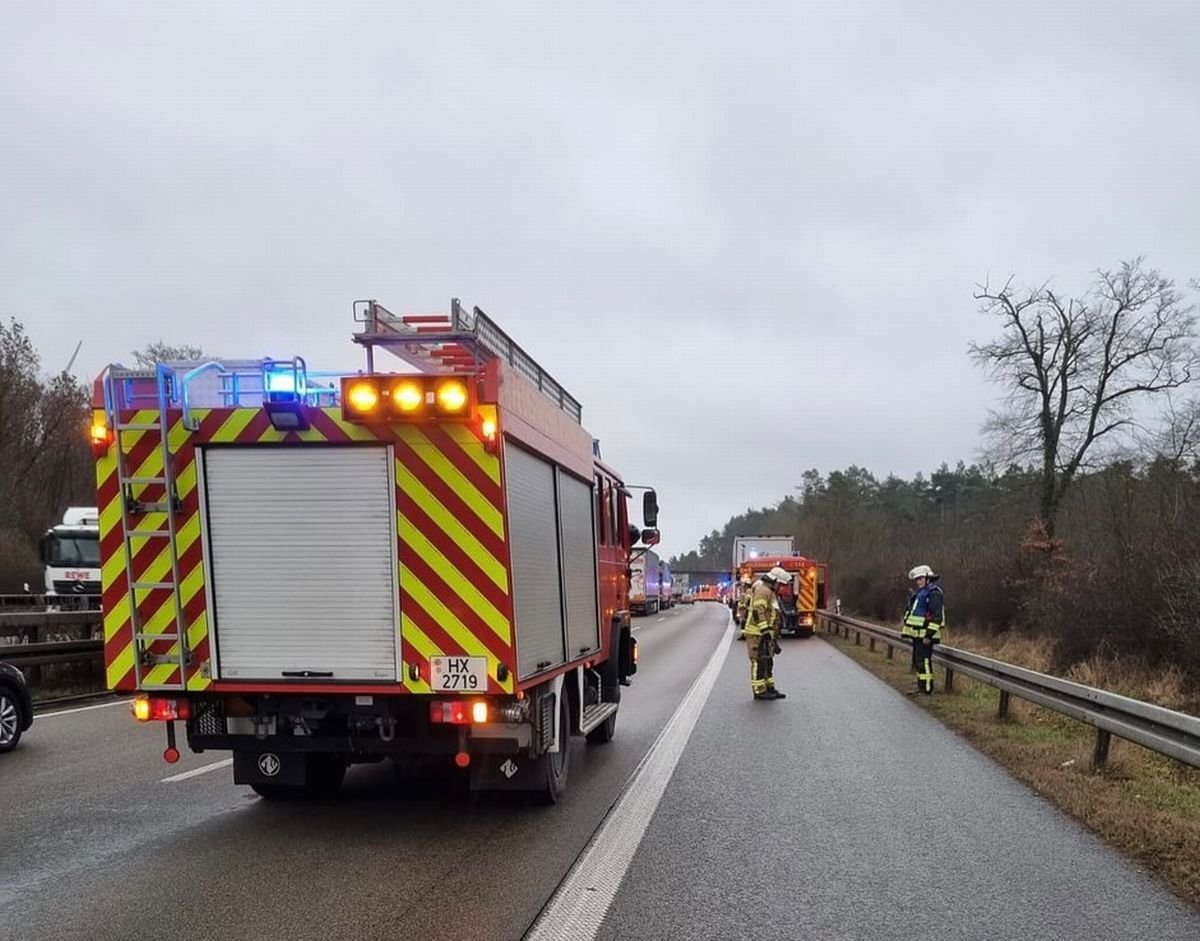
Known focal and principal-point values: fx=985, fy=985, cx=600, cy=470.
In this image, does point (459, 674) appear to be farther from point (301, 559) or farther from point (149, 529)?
point (149, 529)

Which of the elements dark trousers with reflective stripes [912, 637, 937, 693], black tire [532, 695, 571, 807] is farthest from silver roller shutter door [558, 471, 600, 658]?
dark trousers with reflective stripes [912, 637, 937, 693]

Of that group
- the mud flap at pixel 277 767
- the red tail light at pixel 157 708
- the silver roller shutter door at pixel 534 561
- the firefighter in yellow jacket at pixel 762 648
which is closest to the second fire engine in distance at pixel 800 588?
the firefighter in yellow jacket at pixel 762 648

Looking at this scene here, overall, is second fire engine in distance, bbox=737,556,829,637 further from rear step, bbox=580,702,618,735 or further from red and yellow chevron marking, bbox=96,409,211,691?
red and yellow chevron marking, bbox=96,409,211,691

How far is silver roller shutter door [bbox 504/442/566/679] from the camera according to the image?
6.08 meters

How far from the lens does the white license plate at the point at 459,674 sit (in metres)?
5.80

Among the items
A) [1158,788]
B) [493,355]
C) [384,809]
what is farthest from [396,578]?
[1158,788]

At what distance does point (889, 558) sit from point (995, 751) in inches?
1355

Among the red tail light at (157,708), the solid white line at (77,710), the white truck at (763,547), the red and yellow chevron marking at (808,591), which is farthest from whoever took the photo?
the white truck at (763,547)

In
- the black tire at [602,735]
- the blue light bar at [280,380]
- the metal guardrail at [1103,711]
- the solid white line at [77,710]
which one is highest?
the blue light bar at [280,380]

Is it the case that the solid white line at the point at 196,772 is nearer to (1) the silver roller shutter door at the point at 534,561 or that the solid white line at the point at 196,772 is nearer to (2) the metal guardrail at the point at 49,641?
(1) the silver roller shutter door at the point at 534,561

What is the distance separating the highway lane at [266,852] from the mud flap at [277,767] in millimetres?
244

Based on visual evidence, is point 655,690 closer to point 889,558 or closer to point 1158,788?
point 1158,788

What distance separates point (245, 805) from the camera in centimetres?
698

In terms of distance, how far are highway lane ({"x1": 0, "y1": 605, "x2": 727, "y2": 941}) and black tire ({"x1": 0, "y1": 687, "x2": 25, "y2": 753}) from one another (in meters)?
0.35
